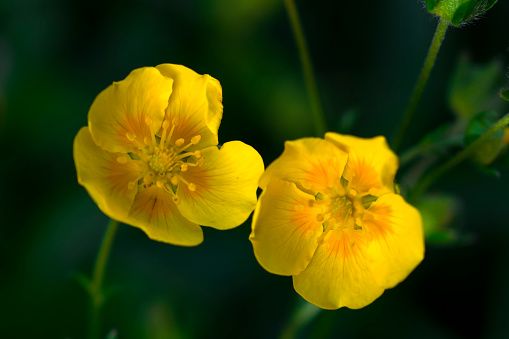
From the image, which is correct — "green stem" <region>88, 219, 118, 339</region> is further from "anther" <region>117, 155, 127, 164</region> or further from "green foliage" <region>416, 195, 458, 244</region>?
"green foliage" <region>416, 195, 458, 244</region>

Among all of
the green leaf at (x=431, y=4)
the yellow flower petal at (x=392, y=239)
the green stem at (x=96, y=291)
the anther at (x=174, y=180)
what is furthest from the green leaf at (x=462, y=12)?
the green stem at (x=96, y=291)

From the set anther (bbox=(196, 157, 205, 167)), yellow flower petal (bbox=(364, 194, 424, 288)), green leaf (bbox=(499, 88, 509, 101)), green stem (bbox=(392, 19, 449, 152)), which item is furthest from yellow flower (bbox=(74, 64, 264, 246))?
green leaf (bbox=(499, 88, 509, 101))

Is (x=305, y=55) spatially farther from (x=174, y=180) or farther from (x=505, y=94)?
(x=505, y=94)

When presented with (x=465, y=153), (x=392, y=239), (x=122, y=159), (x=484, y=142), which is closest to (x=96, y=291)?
(x=122, y=159)

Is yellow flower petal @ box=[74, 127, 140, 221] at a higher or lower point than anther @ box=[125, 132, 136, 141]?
lower

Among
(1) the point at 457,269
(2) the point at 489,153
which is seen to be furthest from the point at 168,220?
(1) the point at 457,269

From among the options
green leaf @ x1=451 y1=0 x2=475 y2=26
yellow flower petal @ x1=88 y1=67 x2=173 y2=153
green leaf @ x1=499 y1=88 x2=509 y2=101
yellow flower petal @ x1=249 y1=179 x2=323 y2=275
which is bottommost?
yellow flower petal @ x1=249 y1=179 x2=323 y2=275
